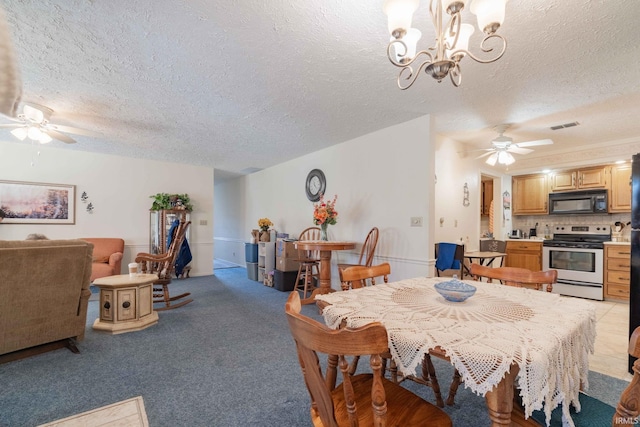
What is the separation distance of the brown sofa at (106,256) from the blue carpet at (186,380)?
1692 millimetres

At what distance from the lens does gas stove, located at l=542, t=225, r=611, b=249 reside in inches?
176

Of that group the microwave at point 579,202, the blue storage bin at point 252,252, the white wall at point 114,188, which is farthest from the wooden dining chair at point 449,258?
the white wall at point 114,188

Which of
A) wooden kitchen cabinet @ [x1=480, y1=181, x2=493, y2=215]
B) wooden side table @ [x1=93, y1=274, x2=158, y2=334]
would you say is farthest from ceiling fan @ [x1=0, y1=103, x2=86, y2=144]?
wooden kitchen cabinet @ [x1=480, y1=181, x2=493, y2=215]

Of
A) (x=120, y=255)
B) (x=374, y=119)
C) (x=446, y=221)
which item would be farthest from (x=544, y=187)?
(x=120, y=255)

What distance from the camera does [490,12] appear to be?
1311 millimetres

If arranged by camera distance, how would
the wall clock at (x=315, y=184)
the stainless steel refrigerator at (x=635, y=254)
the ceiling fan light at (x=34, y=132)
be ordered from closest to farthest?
the stainless steel refrigerator at (x=635, y=254), the ceiling fan light at (x=34, y=132), the wall clock at (x=315, y=184)

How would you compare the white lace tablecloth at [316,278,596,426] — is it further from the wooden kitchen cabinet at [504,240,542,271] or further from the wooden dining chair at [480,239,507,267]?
the wooden kitchen cabinet at [504,240,542,271]

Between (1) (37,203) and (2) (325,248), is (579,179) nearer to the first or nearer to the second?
(2) (325,248)

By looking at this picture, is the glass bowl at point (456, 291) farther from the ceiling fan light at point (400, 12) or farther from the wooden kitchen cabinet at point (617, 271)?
the wooden kitchen cabinet at point (617, 271)

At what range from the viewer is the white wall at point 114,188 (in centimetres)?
475

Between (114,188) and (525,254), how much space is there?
766 cm

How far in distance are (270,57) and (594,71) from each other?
2.66 metres

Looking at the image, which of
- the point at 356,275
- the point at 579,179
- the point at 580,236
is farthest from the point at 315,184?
the point at 580,236

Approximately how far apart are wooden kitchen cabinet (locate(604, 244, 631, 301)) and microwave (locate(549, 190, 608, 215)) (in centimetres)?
70
